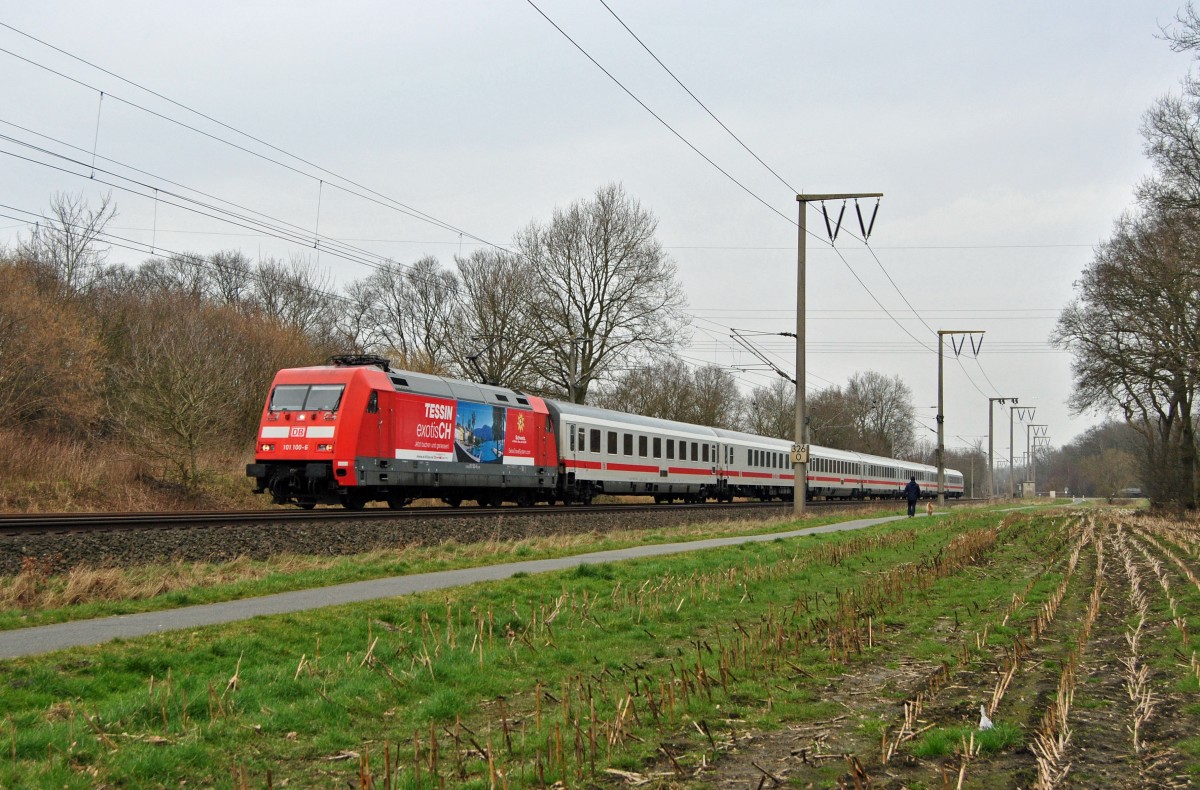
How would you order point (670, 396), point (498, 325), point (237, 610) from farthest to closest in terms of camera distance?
1. point (670, 396)
2. point (498, 325)
3. point (237, 610)

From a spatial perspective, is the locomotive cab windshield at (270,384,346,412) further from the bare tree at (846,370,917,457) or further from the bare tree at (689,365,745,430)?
the bare tree at (846,370,917,457)

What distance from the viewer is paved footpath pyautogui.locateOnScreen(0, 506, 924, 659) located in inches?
348

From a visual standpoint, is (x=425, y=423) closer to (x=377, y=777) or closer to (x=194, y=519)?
(x=194, y=519)

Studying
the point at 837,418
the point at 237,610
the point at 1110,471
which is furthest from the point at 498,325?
the point at 1110,471

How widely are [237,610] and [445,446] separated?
52.5 ft

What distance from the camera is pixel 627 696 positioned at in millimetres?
7277

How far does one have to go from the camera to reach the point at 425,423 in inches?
1016

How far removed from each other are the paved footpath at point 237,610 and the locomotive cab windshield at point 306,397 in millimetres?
8524

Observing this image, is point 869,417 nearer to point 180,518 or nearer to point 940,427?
point 940,427

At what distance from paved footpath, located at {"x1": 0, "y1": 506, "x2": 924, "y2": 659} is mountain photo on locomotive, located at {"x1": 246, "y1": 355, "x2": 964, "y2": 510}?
8168mm

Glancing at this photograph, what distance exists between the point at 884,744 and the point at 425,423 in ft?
68.1

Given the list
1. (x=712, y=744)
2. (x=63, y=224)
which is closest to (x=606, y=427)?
(x=63, y=224)

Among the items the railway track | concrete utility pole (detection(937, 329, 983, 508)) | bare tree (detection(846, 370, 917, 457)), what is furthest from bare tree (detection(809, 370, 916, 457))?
the railway track

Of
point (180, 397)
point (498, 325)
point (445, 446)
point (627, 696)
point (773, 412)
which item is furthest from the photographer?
point (773, 412)
